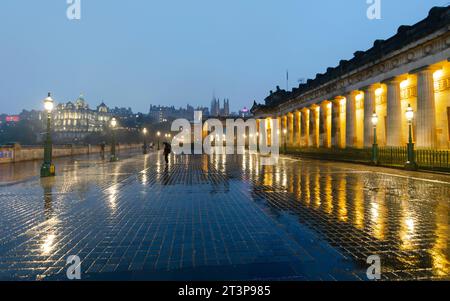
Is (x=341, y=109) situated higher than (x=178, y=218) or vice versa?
(x=341, y=109)

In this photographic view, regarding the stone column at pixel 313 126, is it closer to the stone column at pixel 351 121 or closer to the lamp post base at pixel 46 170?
the stone column at pixel 351 121

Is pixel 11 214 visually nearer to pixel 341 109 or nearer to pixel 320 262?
pixel 320 262

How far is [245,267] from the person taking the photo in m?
4.41

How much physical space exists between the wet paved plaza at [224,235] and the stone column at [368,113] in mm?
24972

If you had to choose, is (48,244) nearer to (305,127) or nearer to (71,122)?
(305,127)

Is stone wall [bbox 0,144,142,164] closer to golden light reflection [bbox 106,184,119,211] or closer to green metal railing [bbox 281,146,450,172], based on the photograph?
golden light reflection [bbox 106,184,119,211]

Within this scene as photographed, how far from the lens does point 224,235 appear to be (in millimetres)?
5996

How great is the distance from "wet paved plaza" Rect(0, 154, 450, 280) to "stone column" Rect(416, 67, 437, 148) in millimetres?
16450

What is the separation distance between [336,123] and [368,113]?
8.43 metres

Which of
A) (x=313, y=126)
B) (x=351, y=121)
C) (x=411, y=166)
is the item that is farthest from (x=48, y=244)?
(x=313, y=126)
